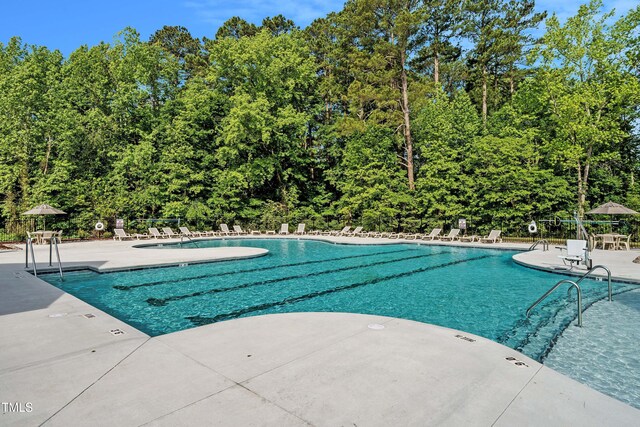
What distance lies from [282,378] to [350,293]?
16.2 feet

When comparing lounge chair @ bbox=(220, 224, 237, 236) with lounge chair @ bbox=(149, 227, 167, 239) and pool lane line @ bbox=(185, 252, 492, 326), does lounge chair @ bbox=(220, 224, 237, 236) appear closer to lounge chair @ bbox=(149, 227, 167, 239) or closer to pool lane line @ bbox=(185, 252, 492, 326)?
lounge chair @ bbox=(149, 227, 167, 239)

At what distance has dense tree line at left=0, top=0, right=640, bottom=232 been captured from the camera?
60.8 feet

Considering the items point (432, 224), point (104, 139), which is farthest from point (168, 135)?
point (432, 224)

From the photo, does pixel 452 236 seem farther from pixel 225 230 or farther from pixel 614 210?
pixel 225 230

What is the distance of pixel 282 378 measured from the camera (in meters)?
3.07

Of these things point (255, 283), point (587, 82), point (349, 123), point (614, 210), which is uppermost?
point (587, 82)

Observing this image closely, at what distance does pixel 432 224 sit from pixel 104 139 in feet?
69.8

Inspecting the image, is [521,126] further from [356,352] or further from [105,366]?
[105,366]

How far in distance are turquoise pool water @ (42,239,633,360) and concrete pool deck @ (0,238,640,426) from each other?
4.70ft

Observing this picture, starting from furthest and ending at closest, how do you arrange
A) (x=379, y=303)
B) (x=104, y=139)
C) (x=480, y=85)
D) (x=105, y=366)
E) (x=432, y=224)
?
(x=480, y=85) → (x=104, y=139) → (x=432, y=224) → (x=379, y=303) → (x=105, y=366)

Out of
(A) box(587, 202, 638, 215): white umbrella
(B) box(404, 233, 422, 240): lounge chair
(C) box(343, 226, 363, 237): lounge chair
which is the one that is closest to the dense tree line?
(C) box(343, 226, 363, 237): lounge chair

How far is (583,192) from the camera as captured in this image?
18.1 meters

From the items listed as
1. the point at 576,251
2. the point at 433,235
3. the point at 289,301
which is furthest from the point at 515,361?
the point at 433,235

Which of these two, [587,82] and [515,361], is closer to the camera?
[515,361]
